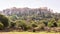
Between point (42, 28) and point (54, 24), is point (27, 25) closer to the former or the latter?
point (42, 28)

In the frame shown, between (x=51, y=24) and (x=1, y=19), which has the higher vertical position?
(x=1, y=19)

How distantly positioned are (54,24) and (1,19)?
45.4ft

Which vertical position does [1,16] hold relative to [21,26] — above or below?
above

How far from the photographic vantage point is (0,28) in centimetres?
2881

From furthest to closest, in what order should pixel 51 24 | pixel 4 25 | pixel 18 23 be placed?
pixel 51 24 < pixel 18 23 < pixel 4 25

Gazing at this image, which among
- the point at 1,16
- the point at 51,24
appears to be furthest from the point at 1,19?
the point at 51,24

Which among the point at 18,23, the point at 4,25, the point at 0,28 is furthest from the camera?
the point at 18,23

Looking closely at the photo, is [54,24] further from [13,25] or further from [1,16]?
[1,16]

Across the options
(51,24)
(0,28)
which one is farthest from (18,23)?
(51,24)

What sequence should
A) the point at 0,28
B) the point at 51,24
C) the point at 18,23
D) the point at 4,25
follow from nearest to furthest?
1. the point at 0,28
2. the point at 4,25
3. the point at 18,23
4. the point at 51,24

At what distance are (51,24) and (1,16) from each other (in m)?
12.7

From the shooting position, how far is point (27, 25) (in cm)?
3325

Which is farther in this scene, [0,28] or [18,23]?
[18,23]

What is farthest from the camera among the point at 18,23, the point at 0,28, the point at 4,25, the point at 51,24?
the point at 51,24
